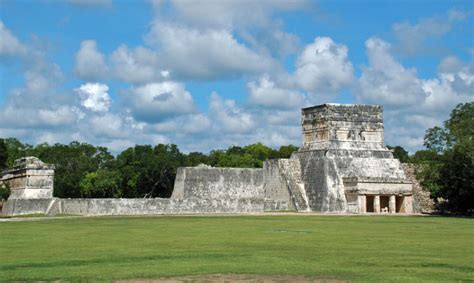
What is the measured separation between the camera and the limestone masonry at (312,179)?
114 feet

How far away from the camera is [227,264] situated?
10867mm

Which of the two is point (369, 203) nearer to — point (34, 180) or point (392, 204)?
point (392, 204)

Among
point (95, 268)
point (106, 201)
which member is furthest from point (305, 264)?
point (106, 201)

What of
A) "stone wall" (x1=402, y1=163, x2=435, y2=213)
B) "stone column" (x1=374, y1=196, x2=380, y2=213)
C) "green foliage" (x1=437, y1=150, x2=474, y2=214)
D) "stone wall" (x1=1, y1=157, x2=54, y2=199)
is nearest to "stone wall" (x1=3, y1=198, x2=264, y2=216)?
"stone wall" (x1=1, y1=157, x2=54, y2=199)

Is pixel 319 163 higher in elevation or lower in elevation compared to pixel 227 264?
higher

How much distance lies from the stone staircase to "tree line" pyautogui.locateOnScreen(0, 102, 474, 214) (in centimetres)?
608

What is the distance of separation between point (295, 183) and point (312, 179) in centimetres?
94

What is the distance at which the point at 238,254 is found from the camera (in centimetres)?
1235

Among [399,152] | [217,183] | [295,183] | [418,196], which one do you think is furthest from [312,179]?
[399,152]

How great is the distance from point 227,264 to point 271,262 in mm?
736

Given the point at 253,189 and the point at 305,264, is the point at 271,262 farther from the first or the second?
the point at 253,189

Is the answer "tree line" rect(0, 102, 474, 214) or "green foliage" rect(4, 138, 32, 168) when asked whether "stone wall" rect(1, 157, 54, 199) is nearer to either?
"tree line" rect(0, 102, 474, 214)

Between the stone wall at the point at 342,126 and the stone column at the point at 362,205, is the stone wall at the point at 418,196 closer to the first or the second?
the stone wall at the point at 342,126

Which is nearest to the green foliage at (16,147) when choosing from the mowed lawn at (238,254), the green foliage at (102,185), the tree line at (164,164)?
the tree line at (164,164)
